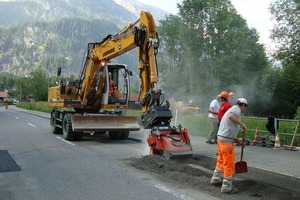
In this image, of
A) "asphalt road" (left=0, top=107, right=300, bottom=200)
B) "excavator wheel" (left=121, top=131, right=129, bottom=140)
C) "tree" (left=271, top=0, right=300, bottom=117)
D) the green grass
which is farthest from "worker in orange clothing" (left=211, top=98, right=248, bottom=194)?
"tree" (left=271, top=0, right=300, bottom=117)

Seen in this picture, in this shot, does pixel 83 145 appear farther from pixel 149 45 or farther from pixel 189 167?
pixel 189 167

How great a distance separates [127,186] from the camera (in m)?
6.45

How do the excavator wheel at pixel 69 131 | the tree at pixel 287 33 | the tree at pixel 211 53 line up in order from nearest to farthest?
the excavator wheel at pixel 69 131, the tree at pixel 287 33, the tree at pixel 211 53

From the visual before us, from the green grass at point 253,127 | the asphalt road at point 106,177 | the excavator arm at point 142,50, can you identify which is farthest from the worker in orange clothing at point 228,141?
the green grass at point 253,127

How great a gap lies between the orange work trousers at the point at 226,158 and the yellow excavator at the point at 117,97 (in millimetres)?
2152

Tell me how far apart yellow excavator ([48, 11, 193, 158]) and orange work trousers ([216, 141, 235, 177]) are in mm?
2152

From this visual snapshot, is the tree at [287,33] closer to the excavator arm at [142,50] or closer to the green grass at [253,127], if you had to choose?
the green grass at [253,127]

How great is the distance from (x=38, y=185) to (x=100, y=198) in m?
1.50

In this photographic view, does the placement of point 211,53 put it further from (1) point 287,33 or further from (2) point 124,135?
(2) point 124,135

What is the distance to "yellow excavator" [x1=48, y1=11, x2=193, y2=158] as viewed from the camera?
29.2 ft

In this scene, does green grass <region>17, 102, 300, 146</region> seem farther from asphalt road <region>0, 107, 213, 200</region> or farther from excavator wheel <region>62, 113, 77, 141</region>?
excavator wheel <region>62, 113, 77, 141</region>

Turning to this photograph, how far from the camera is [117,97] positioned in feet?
46.4

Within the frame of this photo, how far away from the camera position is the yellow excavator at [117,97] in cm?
891

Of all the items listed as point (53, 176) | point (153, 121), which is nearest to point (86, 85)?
point (153, 121)
